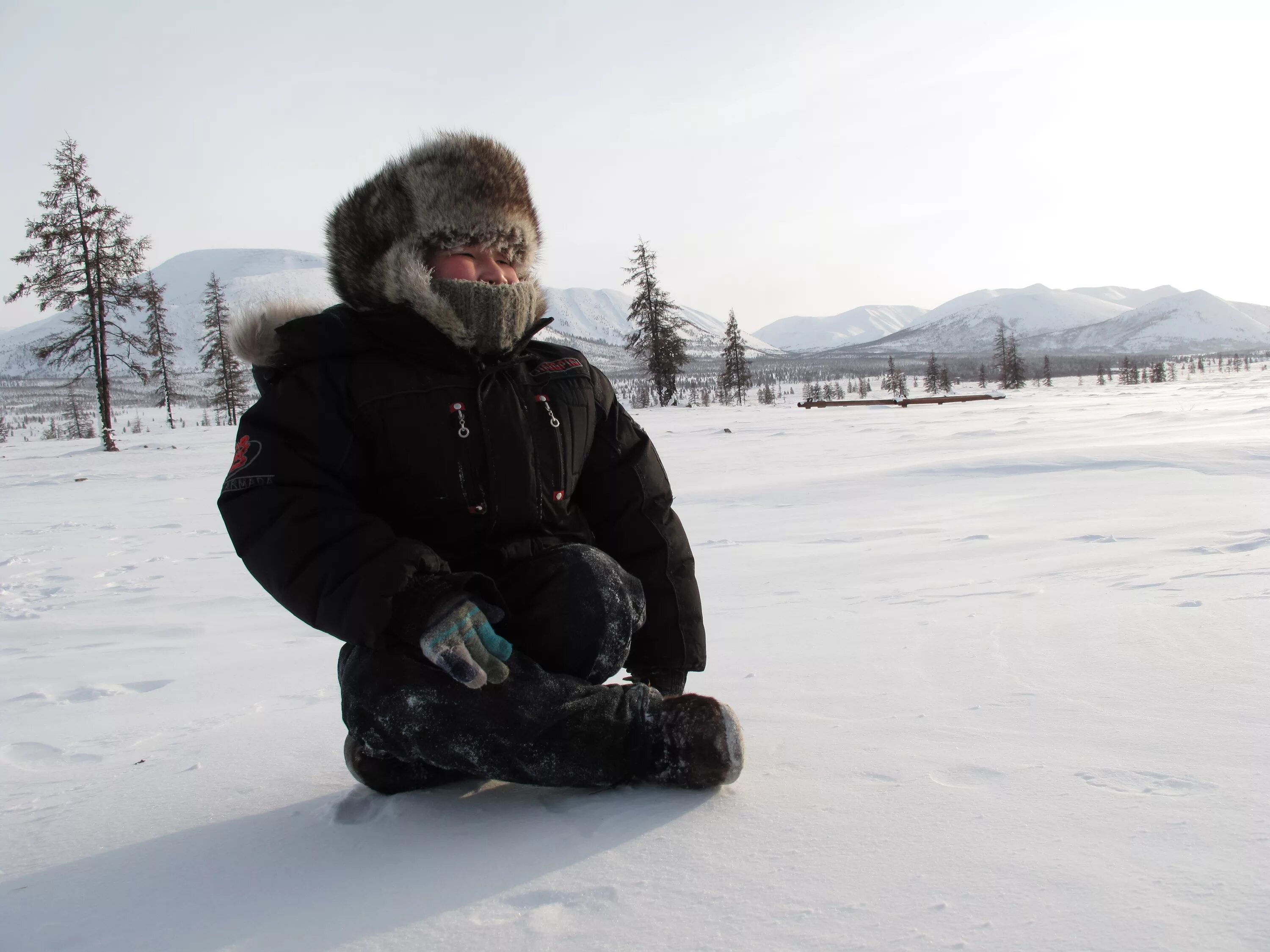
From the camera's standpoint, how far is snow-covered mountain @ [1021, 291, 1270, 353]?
461ft

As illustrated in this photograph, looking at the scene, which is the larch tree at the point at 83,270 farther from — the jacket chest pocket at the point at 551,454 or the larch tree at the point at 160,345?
the jacket chest pocket at the point at 551,454

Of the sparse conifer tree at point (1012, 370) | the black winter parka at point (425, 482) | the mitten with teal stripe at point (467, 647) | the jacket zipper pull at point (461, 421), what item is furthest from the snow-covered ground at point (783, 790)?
the sparse conifer tree at point (1012, 370)

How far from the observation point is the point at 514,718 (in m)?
1.28

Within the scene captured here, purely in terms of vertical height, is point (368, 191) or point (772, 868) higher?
point (368, 191)

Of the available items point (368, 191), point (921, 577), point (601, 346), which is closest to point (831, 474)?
point (921, 577)

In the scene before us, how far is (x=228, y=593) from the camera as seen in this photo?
360cm

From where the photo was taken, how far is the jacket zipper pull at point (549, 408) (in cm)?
161

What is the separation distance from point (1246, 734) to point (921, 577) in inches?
64.0

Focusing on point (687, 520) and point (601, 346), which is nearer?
point (687, 520)

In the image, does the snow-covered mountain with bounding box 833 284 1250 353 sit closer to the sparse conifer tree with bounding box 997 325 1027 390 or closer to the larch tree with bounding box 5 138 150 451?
the sparse conifer tree with bounding box 997 325 1027 390

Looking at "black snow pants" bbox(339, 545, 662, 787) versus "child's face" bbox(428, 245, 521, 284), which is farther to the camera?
"child's face" bbox(428, 245, 521, 284)

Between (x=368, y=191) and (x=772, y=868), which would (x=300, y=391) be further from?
(x=772, y=868)

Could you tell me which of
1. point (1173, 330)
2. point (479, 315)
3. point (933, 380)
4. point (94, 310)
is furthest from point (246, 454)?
point (1173, 330)

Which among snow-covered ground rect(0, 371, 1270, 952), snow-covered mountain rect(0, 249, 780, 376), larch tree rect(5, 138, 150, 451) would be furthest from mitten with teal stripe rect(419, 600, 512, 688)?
snow-covered mountain rect(0, 249, 780, 376)
